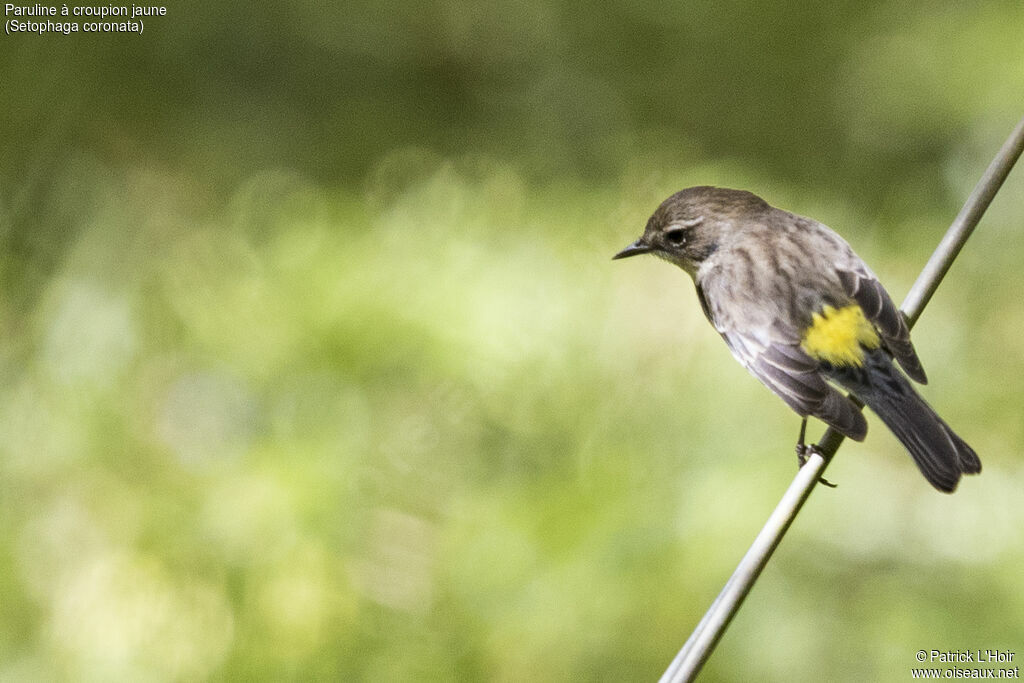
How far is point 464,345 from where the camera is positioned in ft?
8.77

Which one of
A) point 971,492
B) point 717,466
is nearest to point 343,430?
point 717,466

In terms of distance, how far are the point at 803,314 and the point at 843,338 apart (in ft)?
0.21

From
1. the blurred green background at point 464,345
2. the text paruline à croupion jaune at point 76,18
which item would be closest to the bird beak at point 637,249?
the blurred green background at point 464,345

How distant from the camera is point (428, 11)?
3.35 meters

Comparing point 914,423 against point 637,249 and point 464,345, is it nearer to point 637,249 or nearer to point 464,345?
point 637,249

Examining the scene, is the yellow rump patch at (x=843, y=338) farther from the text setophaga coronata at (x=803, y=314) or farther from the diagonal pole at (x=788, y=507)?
the diagonal pole at (x=788, y=507)

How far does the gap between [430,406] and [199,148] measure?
1261mm

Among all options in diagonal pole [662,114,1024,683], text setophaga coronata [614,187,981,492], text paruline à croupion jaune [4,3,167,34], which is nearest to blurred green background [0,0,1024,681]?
text paruline à croupion jaune [4,3,167,34]

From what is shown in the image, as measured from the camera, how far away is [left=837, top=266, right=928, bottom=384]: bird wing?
130 cm

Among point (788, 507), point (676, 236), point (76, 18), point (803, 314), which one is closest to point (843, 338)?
point (803, 314)

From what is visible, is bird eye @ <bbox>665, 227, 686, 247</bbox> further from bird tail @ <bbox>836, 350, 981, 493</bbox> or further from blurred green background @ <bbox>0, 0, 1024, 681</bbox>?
blurred green background @ <bbox>0, 0, 1024, 681</bbox>

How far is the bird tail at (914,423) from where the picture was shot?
1.21m

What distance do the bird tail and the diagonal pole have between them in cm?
21

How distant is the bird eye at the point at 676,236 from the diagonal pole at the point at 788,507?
1.78 feet
